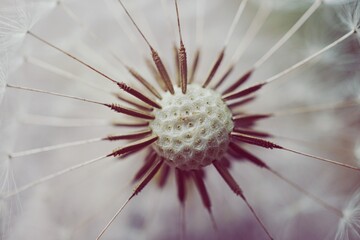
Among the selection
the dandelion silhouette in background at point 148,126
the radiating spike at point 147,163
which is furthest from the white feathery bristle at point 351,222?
the radiating spike at point 147,163

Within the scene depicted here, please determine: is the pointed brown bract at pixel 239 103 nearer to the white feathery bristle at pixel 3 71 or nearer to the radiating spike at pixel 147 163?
the radiating spike at pixel 147 163

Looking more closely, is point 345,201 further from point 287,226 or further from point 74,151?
point 74,151

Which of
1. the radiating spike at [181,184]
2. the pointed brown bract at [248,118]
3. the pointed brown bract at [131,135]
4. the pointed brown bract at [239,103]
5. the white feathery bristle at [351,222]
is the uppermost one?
the pointed brown bract at [131,135]

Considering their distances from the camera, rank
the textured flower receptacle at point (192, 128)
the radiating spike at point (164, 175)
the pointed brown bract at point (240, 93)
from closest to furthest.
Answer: the textured flower receptacle at point (192, 128)
the pointed brown bract at point (240, 93)
the radiating spike at point (164, 175)

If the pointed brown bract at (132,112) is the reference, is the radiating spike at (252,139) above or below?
below

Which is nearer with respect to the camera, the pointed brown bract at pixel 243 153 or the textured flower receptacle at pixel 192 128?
the textured flower receptacle at pixel 192 128

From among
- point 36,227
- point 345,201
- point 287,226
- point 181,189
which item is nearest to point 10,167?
point 36,227
